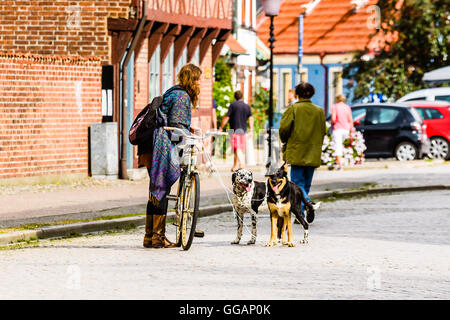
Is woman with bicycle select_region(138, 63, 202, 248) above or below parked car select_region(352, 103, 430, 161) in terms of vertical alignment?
above

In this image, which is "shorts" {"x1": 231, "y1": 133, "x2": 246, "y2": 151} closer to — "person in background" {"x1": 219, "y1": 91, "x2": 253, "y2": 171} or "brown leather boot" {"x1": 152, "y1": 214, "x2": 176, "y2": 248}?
"person in background" {"x1": 219, "y1": 91, "x2": 253, "y2": 171}

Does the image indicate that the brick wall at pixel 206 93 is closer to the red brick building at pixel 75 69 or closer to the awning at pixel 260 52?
the red brick building at pixel 75 69

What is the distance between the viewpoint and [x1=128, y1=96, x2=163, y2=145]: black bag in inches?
489

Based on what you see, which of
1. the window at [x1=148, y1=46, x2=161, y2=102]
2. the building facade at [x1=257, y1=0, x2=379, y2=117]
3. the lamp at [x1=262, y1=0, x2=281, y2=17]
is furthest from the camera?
the building facade at [x1=257, y1=0, x2=379, y2=117]

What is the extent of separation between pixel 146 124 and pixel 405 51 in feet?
128

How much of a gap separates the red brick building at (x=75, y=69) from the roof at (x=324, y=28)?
29413 millimetres

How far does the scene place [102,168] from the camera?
75.1 feet

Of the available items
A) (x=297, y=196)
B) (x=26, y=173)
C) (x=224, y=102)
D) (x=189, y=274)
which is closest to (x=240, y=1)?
(x=224, y=102)

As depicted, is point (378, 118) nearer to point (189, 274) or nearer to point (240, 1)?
point (240, 1)

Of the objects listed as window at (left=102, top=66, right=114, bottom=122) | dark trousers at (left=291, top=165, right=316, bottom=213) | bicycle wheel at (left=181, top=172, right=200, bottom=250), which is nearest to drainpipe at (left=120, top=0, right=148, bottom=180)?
window at (left=102, top=66, right=114, bottom=122)

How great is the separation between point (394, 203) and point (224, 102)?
1529 centimetres

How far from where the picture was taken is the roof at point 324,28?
5728 centimetres

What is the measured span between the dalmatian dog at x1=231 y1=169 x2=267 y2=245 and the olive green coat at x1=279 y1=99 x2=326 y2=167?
258 cm

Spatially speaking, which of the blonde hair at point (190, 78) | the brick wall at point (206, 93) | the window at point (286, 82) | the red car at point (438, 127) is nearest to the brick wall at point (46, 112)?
the brick wall at point (206, 93)
